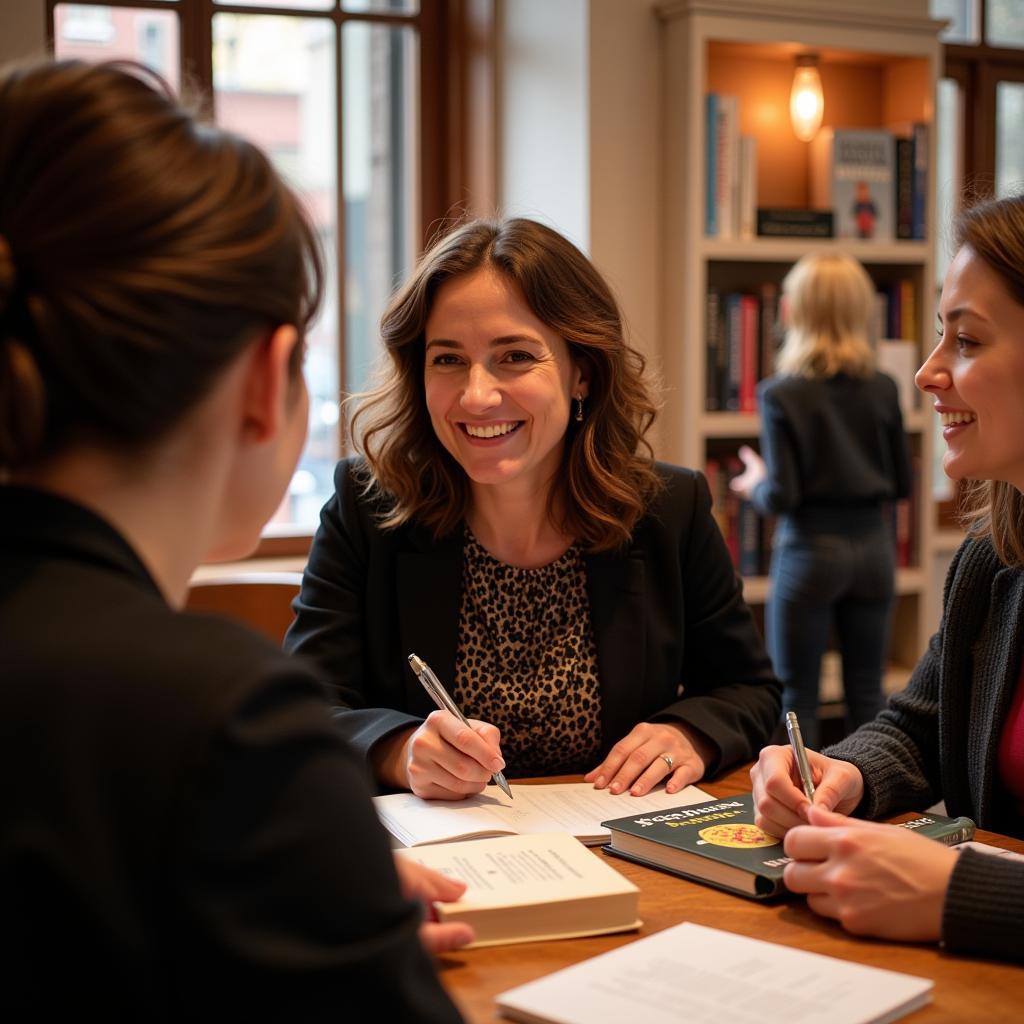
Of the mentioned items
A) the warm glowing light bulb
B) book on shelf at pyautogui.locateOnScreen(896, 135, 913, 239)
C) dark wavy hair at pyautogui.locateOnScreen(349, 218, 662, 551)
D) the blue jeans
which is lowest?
the blue jeans

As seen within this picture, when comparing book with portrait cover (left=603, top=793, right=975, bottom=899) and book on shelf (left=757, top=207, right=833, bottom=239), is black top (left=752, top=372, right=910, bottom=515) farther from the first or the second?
book with portrait cover (left=603, top=793, right=975, bottom=899)

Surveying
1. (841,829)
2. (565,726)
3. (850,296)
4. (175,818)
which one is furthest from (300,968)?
(850,296)

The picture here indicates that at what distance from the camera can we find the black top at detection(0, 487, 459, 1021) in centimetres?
69

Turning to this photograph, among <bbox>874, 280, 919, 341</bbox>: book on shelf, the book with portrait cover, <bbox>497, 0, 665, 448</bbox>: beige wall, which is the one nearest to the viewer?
the book with portrait cover

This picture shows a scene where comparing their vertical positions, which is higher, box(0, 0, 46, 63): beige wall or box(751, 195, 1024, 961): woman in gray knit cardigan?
box(0, 0, 46, 63): beige wall

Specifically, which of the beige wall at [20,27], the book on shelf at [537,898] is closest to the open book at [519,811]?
the book on shelf at [537,898]

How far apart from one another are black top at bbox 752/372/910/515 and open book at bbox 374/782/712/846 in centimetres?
254

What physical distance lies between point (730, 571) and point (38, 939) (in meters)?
1.57

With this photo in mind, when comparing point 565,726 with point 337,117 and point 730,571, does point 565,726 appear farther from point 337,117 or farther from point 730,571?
point 337,117

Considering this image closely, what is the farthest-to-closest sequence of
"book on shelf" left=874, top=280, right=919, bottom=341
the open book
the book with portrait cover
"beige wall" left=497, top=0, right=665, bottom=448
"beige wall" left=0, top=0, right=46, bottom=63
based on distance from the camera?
"book on shelf" left=874, top=280, right=919, bottom=341, "beige wall" left=497, top=0, right=665, bottom=448, "beige wall" left=0, top=0, right=46, bottom=63, the open book, the book with portrait cover

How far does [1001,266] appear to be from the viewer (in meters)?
1.68

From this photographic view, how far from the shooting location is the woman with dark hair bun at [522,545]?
1.99 meters

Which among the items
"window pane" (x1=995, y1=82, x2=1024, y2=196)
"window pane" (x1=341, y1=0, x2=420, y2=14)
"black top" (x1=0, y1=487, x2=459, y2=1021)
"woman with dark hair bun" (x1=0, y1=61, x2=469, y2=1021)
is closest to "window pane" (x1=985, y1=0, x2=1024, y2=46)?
"window pane" (x1=995, y1=82, x2=1024, y2=196)

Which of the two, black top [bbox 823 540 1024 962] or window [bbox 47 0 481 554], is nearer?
black top [bbox 823 540 1024 962]
